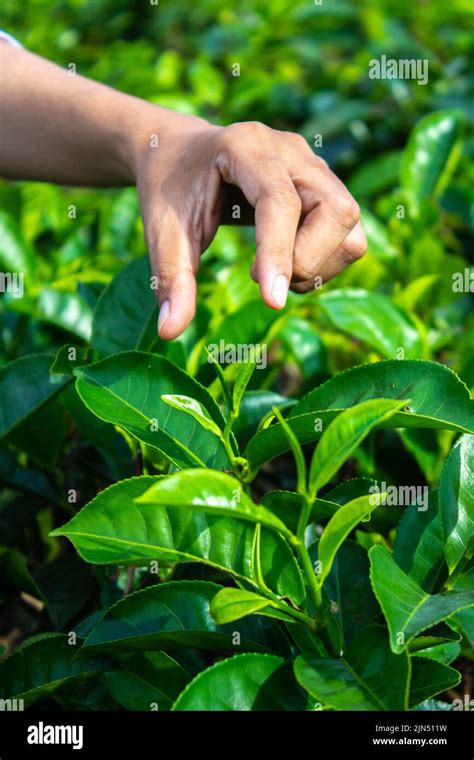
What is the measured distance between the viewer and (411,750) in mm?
989

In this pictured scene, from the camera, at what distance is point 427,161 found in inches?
89.7

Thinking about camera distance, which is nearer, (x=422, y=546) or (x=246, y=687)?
(x=246, y=687)

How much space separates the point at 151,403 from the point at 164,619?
27 centimetres

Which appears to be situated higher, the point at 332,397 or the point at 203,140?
the point at 203,140

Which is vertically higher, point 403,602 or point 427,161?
point 427,161

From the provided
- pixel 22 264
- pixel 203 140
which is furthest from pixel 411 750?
pixel 22 264

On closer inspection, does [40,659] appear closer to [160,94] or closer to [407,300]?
[407,300]

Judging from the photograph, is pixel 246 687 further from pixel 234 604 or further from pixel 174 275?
pixel 174 275

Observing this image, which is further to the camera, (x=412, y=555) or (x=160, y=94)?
(x=160, y=94)

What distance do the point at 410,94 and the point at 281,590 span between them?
2.51 m

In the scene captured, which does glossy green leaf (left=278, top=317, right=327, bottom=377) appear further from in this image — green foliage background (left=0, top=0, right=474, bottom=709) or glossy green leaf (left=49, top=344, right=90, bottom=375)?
glossy green leaf (left=49, top=344, right=90, bottom=375)

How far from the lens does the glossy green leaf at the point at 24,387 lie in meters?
1.37

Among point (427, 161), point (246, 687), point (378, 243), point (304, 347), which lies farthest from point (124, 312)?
point (427, 161)

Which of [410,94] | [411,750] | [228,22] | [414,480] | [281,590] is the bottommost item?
[411,750]
